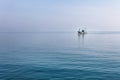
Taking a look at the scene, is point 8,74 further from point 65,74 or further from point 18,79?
point 65,74

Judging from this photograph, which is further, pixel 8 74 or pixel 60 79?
pixel 8 74

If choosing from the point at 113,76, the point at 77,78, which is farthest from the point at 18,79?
the point at 113,76

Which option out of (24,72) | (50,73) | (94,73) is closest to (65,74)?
(50,73)

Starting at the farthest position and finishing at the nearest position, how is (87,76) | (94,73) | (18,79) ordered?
(94,73) < (87,76) < (18,79)

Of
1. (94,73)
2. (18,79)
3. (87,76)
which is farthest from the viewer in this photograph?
(94,73)

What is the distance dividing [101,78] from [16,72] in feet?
33.2

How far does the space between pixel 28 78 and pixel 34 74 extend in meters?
1.74

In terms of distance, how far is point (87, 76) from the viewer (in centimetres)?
2136

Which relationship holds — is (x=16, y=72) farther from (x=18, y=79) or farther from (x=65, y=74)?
(x=65, y=74)

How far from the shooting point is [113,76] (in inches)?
842

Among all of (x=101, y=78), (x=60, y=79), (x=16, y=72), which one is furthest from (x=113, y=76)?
(x=16, y=72)

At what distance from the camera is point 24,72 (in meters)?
23.3

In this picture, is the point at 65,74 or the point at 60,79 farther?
the point at 65,74

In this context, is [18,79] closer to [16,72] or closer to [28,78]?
[28,78]
